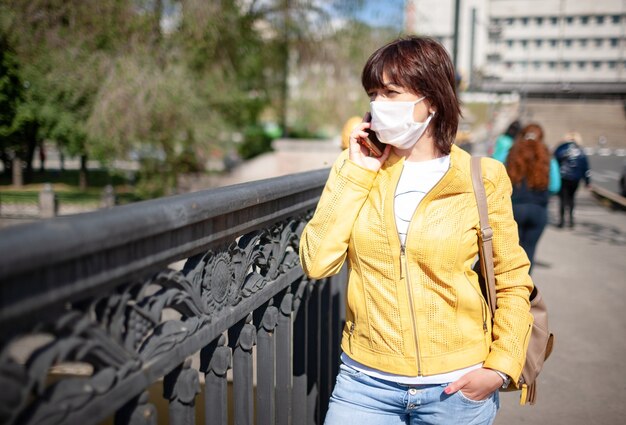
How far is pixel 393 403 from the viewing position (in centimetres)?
204

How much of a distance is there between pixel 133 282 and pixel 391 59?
1119mm

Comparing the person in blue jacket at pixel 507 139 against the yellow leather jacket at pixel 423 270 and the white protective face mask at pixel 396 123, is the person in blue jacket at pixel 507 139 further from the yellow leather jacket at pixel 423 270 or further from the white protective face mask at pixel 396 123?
the white protective face mask at pixel 396 123

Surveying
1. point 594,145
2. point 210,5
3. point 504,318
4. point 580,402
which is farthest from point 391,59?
point 594,145

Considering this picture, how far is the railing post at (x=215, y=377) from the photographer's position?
6.23 feet

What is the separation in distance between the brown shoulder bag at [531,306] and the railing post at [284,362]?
2.63ft

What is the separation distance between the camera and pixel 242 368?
2.15 meters

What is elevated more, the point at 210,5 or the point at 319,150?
the point at 210,5


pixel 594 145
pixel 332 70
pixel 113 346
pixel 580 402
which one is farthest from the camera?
pixel 594 145

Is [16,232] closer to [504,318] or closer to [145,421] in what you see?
[145,421]

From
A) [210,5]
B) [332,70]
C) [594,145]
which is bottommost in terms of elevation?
[594,145]

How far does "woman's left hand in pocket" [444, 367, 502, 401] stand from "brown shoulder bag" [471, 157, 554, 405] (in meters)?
0.13

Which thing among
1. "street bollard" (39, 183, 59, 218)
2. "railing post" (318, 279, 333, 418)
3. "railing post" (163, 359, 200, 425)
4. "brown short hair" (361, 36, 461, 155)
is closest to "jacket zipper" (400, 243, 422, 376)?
"brown short hair" (361, 36, 461, 155)

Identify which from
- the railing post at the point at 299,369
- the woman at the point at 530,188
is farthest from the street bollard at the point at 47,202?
the railing post at the point at 299,369

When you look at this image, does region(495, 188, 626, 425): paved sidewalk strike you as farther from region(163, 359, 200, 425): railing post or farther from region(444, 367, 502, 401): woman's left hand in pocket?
region(163, 359, 200, 425): railing post
